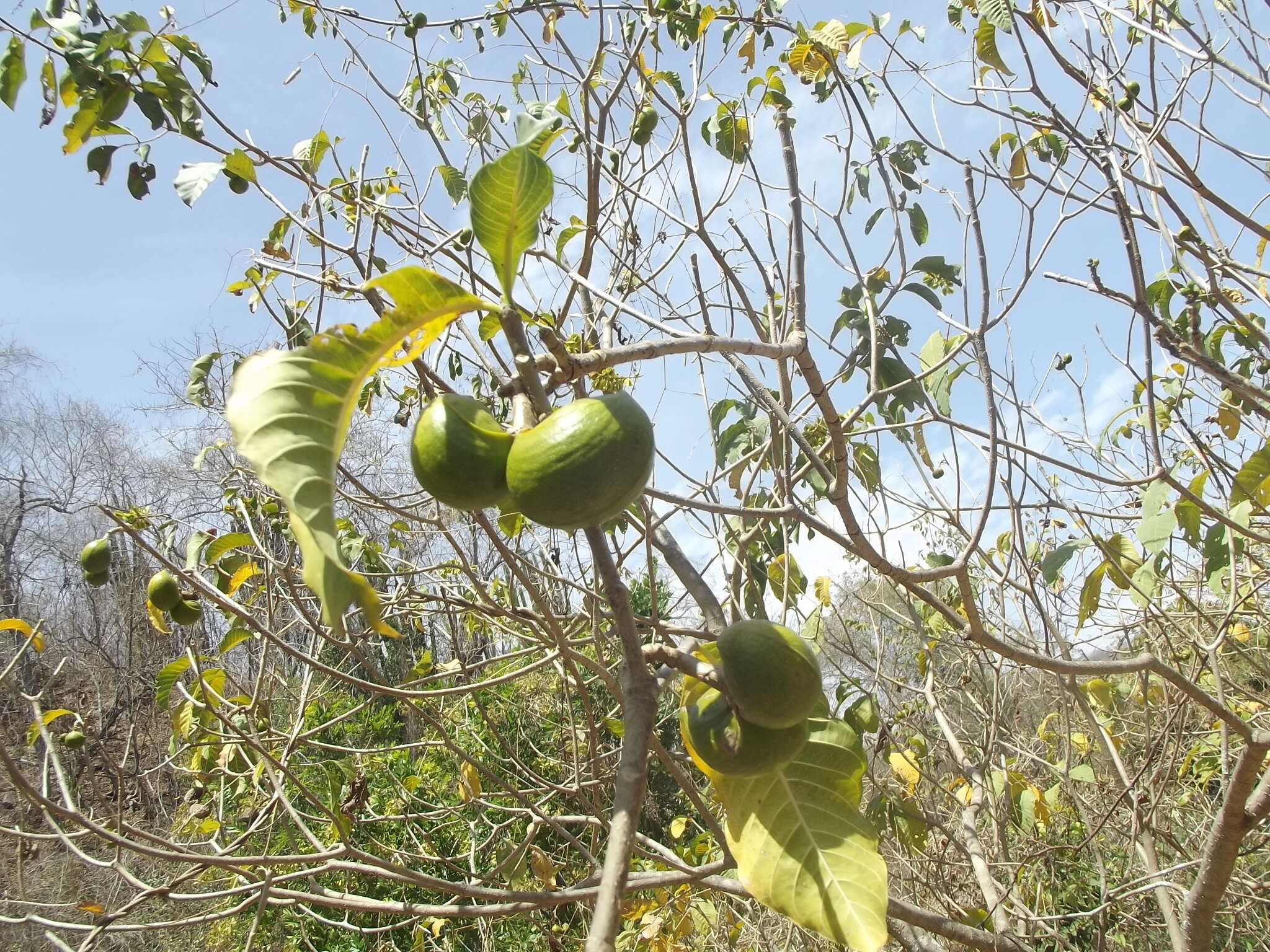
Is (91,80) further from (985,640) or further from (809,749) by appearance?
(985,640)

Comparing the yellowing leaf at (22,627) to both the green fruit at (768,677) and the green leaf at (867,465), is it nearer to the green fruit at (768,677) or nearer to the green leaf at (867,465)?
the green fruit at (768,677)

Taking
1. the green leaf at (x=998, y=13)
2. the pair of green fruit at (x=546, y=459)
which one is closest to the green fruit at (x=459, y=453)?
the pair of green fruit at (x=546, y=459)

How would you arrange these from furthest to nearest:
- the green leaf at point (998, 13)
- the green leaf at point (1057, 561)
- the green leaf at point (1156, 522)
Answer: the green leaf at point (998, 13), the green leaf at point (1057, 561), the green leaf at point (1156, 522)

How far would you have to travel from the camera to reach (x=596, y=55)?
2.34 m

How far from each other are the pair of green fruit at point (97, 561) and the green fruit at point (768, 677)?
207cm

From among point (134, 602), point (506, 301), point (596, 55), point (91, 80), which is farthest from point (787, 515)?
point (134, 602)

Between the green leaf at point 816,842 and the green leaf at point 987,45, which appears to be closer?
the green leaf at point 816,842

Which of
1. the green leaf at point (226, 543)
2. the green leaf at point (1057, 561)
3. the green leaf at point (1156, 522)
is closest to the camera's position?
the green leaf at point (1156, 522)

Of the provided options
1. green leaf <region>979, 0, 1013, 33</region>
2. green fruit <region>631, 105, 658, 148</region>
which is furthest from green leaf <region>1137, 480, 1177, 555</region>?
green fruit <region>631, 105, 658, 148</region>

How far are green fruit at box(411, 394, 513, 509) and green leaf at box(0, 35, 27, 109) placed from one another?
5.66 feet

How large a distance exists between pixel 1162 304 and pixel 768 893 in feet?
7.23

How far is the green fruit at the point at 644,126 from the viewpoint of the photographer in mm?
2723

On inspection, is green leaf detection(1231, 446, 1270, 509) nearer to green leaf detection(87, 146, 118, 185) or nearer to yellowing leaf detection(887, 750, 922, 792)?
yellowing leaf detection(887, 750, 922, 792)

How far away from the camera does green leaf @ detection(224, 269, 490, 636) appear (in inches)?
21.7
